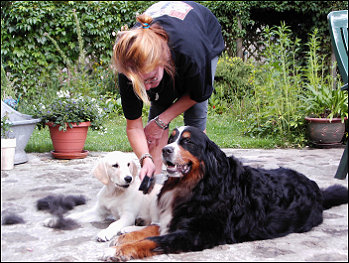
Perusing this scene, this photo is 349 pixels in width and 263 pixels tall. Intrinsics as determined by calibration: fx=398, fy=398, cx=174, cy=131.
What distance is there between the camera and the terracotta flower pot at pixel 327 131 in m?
5.22

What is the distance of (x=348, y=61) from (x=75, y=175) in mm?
2635

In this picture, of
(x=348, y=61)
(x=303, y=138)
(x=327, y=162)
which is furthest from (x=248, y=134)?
(x=348, y=61)

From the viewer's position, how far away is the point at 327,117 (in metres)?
5.32

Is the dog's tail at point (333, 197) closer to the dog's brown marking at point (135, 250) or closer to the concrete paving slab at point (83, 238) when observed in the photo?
the concrete paving slab at point (83, 238)

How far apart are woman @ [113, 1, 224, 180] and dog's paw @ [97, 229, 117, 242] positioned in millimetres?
380

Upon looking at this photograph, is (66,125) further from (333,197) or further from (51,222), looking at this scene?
(333,197)

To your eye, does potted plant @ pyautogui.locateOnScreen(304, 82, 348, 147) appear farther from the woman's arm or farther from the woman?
the woman's arm

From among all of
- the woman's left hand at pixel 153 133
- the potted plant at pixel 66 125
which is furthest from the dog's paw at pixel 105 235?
the potted plant at pixel 66 125

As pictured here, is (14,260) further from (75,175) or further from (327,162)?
(327,162)

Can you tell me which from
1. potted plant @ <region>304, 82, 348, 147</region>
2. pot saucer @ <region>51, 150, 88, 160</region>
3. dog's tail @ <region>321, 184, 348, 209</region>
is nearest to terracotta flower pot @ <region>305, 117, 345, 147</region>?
potted plant @ <region>304, 82, 348, 147</region>

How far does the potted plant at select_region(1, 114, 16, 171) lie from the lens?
3.77m

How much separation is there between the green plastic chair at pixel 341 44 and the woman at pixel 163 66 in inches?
40.3

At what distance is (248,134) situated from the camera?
6176 mm

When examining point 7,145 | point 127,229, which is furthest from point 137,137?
point 7,145
